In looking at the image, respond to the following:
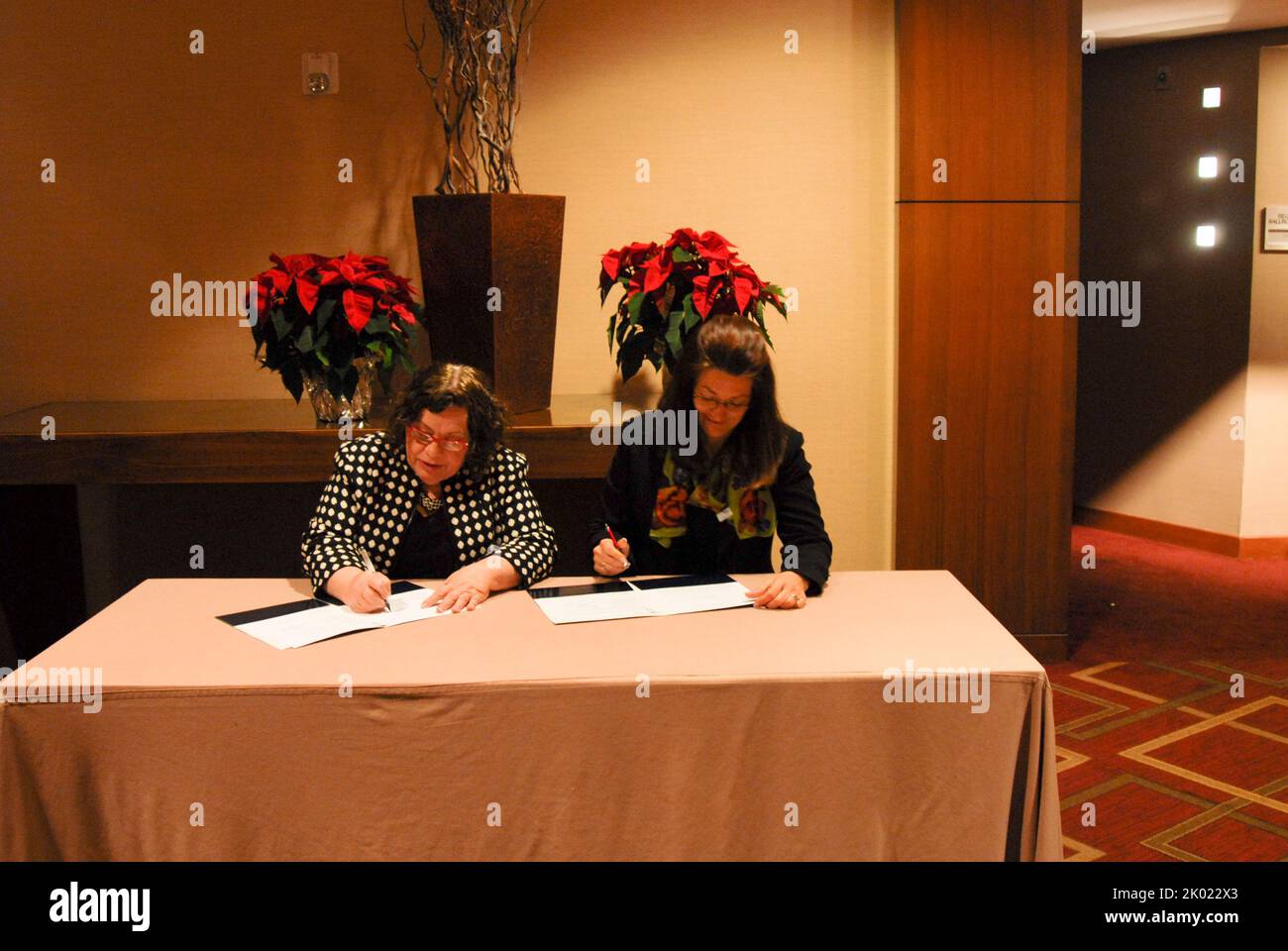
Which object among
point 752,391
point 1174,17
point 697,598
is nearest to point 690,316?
point 752,391

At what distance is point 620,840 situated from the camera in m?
1.70

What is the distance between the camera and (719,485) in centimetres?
233

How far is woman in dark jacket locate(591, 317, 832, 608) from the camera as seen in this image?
2.24 m

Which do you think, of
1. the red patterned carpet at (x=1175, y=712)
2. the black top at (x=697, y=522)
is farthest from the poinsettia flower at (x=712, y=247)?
the red patterned carpet at (x=1175, y=712)

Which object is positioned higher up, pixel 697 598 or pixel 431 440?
pixel 431 440

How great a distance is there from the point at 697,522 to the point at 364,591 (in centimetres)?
72

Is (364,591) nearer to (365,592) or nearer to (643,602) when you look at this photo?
(365,592)

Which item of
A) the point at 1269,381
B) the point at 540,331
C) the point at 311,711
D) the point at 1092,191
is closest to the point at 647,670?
the point at 311,711

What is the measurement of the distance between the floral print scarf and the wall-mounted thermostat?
1684mm

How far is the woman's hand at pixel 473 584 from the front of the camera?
2033 millimetres

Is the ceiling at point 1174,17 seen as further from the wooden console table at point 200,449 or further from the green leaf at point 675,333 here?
the wooden console table at point 200,449

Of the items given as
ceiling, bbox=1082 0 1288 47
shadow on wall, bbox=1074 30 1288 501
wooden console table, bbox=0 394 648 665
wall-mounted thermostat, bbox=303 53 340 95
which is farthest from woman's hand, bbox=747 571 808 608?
shadow on wall, bbox=1074 30 1288 501

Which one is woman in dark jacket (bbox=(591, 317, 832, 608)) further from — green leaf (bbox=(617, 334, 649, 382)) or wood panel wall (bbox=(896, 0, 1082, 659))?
wood panel wall (bbox=(896, 0, 1082, 659))

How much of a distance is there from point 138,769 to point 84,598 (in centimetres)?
174
